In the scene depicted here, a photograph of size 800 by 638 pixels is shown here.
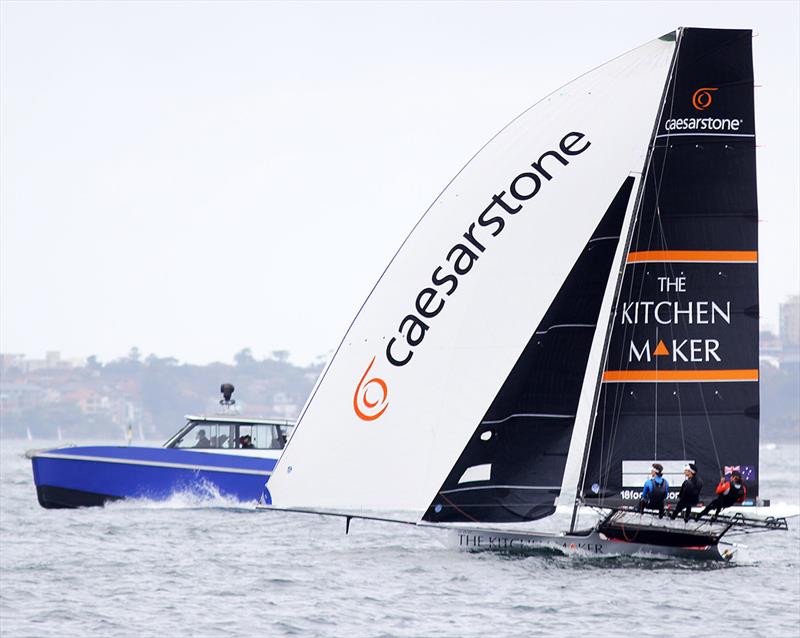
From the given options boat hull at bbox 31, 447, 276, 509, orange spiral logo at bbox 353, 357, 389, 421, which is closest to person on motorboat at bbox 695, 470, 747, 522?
orange spiral logo at bbox 353, 357, 389, 421

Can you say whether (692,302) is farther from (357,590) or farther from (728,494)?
(357,590)

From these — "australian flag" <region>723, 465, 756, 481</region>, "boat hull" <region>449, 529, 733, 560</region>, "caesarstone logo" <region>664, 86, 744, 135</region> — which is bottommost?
"boat hull" <region>449, 529, 733, 560</region>

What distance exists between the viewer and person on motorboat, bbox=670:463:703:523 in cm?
1950

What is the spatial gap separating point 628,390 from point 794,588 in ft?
10.3

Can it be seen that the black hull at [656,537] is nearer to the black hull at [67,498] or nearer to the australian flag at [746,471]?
the australian flag at [746,471]

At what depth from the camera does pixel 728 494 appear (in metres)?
19.3

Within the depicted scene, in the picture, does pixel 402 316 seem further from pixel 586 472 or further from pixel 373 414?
pixel 586 472

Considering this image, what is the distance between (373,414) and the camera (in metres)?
19.1

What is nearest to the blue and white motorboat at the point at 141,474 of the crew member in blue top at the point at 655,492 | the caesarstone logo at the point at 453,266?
the caesarstone logo at the point at 453,266

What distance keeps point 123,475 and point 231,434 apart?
233cm

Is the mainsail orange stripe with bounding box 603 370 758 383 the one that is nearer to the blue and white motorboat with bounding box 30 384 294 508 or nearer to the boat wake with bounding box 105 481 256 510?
the blue and white motorboat with bounding box 30 384 294 508

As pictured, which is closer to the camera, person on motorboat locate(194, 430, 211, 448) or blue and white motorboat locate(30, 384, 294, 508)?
blue and white motorboat locate(30, 384, 294, 508)

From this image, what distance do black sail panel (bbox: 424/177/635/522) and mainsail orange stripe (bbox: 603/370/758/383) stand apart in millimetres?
464

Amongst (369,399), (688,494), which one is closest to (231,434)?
(369,399)
